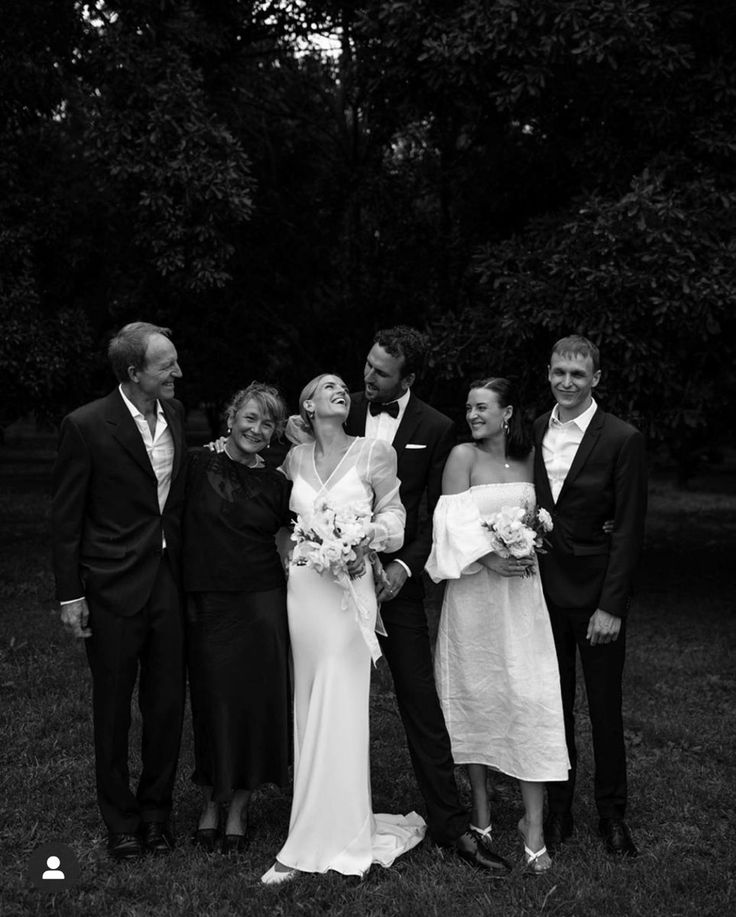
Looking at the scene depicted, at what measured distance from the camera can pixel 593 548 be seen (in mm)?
4762

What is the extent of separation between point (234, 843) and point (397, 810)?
982mm

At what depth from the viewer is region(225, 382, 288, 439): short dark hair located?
15.5ft

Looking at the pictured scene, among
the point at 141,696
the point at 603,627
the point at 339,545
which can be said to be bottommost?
the point at 141,696

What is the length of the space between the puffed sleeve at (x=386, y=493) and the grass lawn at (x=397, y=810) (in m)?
1.51

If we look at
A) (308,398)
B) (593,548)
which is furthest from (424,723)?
(308,398)

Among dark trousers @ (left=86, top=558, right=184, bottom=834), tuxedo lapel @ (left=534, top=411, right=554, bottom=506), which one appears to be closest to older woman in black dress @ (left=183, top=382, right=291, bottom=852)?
dark trousers @ (left=86, top=558, right=184, bottom=834)

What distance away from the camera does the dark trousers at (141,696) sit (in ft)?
15.2

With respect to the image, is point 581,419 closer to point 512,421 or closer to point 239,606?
point 512,421

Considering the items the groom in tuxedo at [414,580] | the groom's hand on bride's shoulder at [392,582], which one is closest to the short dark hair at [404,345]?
the groom in tuxedo at [414,580]

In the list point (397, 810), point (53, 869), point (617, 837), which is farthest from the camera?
point (397, 810)

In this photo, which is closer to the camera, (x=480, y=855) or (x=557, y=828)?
(x=480, y=855)

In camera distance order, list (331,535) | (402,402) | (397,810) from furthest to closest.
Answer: (397,810) < (402,402) < (331,535)

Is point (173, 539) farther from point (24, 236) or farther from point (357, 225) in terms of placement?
point (357, 225)

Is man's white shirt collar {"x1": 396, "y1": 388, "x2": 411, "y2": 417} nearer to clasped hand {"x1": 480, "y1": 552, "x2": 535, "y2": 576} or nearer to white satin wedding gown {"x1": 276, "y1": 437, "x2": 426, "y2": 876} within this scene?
white satin wedding gown {"x1": 276, "y1": 437, "x2": 426, "y2": 876}
